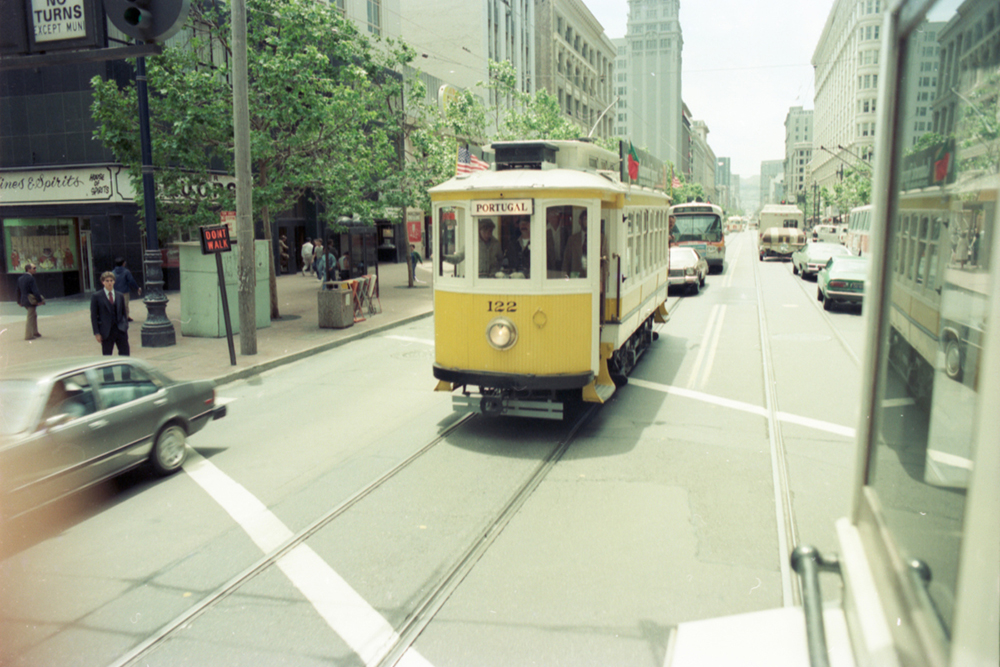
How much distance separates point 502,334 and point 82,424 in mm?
4364

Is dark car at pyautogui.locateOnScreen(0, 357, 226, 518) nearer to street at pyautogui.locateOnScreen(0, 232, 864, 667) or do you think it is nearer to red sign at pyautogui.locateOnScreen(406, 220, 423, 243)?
street at pyautogui.locateOnScreen(0, 232, 864, 667)

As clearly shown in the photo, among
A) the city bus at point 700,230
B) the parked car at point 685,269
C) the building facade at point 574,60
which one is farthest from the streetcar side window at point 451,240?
the building facade at point 574,60

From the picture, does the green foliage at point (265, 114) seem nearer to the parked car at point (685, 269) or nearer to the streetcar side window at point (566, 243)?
the streetcar side window at point (566, 243)

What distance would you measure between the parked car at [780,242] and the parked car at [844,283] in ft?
79.2

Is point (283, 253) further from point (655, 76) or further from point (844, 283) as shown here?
point (655, 76)

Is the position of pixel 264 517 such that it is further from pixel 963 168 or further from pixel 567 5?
pixel 567 5

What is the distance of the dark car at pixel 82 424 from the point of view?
6273 mm

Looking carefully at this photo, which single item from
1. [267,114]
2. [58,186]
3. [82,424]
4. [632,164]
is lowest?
[82,424]

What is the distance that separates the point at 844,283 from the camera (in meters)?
20.3

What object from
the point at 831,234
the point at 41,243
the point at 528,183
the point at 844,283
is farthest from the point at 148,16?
the point at 831,234

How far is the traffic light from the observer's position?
6.43 m

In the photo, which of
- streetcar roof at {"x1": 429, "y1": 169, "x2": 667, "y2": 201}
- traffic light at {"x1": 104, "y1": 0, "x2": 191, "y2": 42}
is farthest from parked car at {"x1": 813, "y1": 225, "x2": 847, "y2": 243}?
traffic light at {"x1": 104, "y1": 0, "x2": 191, "y2": 42}

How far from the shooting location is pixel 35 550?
6176mm

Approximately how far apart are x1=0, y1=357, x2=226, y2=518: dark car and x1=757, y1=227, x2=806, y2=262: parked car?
4185 cm
